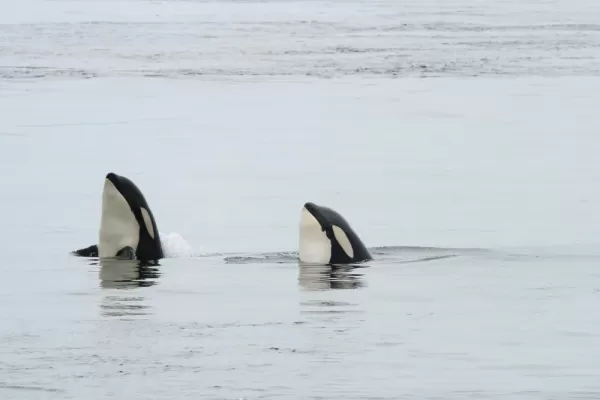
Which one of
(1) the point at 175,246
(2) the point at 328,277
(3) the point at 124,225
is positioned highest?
(3) the point at 124,225

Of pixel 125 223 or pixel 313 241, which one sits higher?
pixel 125 223

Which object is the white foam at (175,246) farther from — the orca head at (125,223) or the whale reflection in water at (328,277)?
the whale reflection in water at (328,277)

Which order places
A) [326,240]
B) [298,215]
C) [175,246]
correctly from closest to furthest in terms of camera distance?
[326,240] → [175,246] → [298,215]

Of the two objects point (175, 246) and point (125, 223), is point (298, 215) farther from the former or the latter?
point (125, 223)

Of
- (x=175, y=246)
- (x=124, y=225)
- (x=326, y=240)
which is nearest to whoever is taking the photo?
(x=326, y=240)

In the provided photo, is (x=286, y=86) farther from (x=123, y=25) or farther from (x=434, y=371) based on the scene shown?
(x=434, y=371)

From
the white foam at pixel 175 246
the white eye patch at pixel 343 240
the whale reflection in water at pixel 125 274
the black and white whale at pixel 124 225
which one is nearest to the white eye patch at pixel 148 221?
the black and white whale at pixel 124 225

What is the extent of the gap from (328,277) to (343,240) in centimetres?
101

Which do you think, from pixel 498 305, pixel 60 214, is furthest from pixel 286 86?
pixel 498 305

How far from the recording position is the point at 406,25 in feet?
210

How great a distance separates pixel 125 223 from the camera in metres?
17.3

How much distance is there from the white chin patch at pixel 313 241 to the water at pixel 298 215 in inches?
11.8

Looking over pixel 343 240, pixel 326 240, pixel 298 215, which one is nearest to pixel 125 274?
pixel 326 240

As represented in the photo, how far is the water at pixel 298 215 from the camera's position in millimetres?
11703
